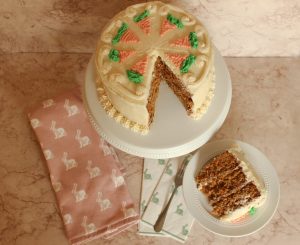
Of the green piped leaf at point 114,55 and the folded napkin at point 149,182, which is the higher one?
the green piped leaf at point 114,55

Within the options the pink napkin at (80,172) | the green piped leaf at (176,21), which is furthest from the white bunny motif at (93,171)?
the green piped leaf at (176,21)

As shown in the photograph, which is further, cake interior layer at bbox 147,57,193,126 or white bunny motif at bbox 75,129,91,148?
white bunny motif at bbox 75,129,91,148

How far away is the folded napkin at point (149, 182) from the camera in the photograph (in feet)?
4.51

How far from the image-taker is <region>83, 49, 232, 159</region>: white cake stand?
1.26m

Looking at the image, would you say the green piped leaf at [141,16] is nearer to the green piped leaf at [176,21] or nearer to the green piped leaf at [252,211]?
the green piped leaf at [176,21]

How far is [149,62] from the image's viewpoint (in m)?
1.25

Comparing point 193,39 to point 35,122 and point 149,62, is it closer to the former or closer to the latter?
point 149,62

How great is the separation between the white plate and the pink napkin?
205mm

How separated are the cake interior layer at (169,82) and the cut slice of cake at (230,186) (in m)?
0.20

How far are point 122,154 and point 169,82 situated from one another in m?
0.32

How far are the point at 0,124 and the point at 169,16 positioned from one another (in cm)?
75

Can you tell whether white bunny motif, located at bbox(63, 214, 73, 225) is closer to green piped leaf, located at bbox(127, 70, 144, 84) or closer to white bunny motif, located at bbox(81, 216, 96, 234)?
white bunny motif, located at bbox(81, 216, 96, 234)

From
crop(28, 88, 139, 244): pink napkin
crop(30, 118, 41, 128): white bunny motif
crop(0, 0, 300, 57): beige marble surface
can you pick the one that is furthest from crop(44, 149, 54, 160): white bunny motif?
crop(0, 0, 300, 57): beige marble surface

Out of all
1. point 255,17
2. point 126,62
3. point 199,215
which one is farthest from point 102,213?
point 255,17
